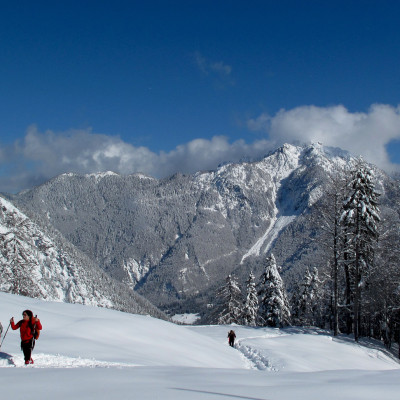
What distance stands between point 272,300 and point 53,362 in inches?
1392

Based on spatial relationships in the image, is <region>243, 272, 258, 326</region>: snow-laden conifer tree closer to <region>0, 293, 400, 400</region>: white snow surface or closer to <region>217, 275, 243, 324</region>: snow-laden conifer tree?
<region>217, 275, 243, 324</region>: snow-laden conifer tree

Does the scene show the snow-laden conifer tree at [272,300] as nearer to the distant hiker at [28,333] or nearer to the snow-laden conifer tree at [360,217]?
the snow-laden conifer tree at [360,217]

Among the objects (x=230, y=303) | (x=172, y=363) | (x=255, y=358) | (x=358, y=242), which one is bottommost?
(x=255, y=358)

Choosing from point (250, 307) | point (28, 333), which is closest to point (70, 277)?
point (250, 307)

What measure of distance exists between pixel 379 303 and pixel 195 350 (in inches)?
717

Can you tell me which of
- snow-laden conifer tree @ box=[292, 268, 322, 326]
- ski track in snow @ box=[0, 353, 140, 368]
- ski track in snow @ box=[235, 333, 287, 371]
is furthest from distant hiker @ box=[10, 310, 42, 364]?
snow-laden conifer tree @ box=[292, 268, 322, 326]

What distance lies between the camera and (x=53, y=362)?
10.2m

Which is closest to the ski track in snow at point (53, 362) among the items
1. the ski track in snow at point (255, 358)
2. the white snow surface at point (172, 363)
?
the white snow surface at point (172, 363)

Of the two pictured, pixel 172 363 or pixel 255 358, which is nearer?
pixel 172 363

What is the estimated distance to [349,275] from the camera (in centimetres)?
2973

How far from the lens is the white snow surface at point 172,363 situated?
21.8 feet

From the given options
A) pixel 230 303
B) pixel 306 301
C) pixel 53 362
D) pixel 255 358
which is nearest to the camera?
pixel 53 362

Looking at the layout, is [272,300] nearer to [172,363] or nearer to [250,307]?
[250,307]

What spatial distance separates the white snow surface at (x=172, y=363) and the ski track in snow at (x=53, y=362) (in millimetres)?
24
